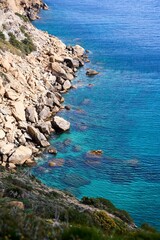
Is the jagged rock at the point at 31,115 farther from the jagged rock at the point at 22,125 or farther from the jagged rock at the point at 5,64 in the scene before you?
the jagged rock at the point at 5,64

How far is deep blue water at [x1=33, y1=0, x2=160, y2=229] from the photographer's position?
3584 centimetres

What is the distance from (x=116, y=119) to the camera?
49500 millimetres

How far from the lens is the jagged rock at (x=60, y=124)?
45.4m

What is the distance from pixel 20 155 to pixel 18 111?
7.73 metres

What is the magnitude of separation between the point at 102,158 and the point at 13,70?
62.2ft

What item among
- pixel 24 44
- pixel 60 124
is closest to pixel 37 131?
pixel 60 124

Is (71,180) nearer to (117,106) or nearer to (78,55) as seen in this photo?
(117,106)

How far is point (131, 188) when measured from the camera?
3572 cm

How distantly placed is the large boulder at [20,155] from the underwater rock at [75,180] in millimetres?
4710

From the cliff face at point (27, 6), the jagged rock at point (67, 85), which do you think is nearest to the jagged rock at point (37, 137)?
the jagged rock at point (67, 85)

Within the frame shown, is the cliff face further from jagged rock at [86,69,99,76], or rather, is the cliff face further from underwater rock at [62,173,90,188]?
underwater rock at [62,173,90,188]

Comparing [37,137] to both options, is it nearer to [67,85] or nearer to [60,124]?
[60,124]

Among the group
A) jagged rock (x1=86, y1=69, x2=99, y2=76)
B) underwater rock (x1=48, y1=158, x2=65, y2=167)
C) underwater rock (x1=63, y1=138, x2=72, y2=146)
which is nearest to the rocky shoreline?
underwater rock (x1=63, y1=138, x2=72, y2=146)

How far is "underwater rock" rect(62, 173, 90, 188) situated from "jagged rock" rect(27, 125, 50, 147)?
632 cm
